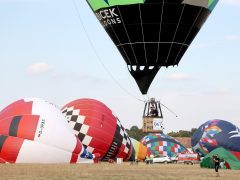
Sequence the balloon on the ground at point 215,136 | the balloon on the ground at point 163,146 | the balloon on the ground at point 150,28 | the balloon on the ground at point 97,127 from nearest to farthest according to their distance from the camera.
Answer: the balloon on the ground at point 150,28 → the balloon on the ground at point 97,127 → the balloon on the ground at point 215,136 → the balloon on the ground at point 163,146

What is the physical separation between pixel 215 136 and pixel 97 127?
13.8 metres

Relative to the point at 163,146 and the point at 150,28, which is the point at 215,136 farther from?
the point at 150,28

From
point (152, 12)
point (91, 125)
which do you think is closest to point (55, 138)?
point (91, 125)

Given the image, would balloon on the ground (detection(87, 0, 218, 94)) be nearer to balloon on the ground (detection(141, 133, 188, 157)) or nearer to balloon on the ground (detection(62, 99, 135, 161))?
balloon on the ground (detection(62, 99, 135, 161))

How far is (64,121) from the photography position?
2878 cm

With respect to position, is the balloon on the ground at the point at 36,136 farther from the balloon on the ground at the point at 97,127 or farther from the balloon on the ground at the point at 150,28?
the balloon on the ground at the point at 150,28

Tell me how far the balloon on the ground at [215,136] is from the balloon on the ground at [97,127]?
770 cm

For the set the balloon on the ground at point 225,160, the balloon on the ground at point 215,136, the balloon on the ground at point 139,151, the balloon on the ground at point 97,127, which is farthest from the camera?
the balloon on the ground at point 139,151

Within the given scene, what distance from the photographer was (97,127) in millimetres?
32438

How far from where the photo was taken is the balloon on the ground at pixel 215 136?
132 ft

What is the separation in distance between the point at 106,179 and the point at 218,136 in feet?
86.8

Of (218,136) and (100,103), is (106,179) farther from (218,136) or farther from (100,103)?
(218,136)

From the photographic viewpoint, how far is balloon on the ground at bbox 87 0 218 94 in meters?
26.8

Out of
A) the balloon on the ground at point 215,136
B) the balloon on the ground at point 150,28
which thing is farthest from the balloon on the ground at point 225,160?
the balloon on the ground at point 215,136
